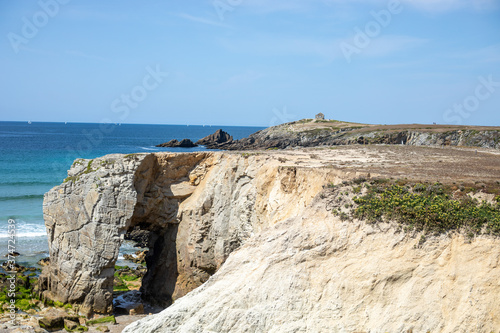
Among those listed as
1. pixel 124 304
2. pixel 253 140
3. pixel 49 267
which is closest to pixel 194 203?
pixel 124 304

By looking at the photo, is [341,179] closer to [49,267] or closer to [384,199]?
[384,199]

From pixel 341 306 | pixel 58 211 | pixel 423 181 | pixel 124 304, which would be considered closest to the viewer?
pixel 341 306

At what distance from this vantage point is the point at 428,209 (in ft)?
48.2

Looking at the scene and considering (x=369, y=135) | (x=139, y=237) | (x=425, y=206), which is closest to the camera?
(x=425, y=206)

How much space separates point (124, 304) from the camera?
86.9 ft

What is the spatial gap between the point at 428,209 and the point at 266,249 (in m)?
5.51

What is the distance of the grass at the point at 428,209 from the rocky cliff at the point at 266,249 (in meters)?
0.40

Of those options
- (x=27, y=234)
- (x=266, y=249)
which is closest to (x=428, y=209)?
(x=266, y=249)

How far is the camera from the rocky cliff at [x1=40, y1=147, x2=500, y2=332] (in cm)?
1362

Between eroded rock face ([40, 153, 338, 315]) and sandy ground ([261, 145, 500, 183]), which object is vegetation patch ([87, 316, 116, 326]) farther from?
sandy ground ([261, 145, 500, 183])

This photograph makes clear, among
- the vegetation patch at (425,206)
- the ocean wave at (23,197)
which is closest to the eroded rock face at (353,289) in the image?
the vegetation patch at (425,206)

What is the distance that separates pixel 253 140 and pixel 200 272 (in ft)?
190

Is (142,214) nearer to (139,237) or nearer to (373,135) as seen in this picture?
(139,237)

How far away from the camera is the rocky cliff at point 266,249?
13.6 metres
